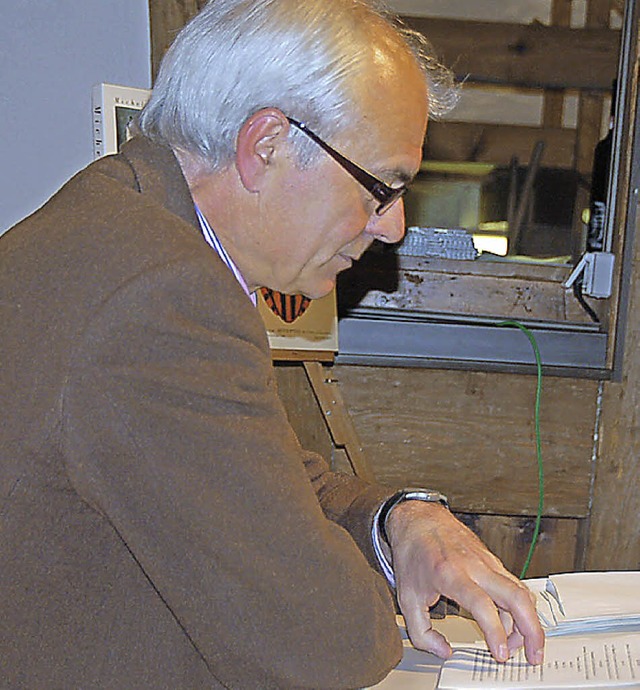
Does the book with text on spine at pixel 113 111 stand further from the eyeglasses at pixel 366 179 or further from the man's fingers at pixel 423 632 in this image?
the man's fingers at pixel 423 632

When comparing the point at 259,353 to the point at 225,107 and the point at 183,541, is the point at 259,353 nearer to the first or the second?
the point at 183,541

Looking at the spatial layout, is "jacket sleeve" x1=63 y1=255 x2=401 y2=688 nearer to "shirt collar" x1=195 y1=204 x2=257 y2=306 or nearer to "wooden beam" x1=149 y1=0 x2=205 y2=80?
"shirt collar" x1=195 y1=204 x2=257 y2=306

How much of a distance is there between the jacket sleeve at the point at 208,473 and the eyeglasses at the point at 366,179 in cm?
23

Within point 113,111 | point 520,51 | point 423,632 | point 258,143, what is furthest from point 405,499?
point 520,51

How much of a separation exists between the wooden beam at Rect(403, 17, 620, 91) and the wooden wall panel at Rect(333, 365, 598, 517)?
63 cm

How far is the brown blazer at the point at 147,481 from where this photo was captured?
695 mm

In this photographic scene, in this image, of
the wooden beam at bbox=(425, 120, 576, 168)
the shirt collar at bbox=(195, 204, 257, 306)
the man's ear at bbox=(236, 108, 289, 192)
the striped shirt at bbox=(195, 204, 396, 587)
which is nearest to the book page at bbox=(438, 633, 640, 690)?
the striped shirt at bbox=(195, 204, 396, 587)

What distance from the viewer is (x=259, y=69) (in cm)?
88

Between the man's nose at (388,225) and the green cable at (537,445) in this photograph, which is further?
the green cable at (537,445)

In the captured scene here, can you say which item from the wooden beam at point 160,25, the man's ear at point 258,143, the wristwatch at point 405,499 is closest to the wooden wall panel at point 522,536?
the wristwatch at point 405,499

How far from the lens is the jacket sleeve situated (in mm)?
690

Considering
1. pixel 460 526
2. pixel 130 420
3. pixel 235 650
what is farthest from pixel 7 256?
pixel 460 526

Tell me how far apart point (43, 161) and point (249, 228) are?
0.96 metres

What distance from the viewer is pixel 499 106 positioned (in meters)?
1.96
